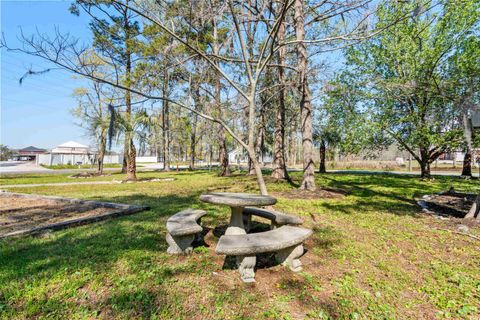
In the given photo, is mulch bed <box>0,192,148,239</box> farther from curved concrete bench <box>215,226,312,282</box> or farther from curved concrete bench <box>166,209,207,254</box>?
curved concrete bench <box>215,226,312,282</box>

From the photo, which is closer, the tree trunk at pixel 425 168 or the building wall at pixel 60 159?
the tree trunk at pixel 425 168

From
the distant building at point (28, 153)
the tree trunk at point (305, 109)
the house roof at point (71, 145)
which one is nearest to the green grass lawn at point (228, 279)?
the tree trunk at point (305, 109)

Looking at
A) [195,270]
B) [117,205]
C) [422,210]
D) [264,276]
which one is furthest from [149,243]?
[422,210]

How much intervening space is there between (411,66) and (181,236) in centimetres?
1413

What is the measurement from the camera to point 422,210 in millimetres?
5922

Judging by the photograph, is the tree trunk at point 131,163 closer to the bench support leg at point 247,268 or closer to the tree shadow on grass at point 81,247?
the tree shadow on grass at point 81,247

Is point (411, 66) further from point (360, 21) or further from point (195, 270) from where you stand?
point (195, 270)

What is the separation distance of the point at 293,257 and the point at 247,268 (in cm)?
61

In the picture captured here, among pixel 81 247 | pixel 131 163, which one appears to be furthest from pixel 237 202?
pixel 131 163

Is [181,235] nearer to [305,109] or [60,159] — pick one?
[305,109]

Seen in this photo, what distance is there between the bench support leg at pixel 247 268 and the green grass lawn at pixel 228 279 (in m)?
0.10

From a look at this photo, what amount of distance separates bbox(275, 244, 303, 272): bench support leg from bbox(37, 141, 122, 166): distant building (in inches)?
1274

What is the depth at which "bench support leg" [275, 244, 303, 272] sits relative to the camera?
283cm

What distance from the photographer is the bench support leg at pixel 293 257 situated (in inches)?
111
